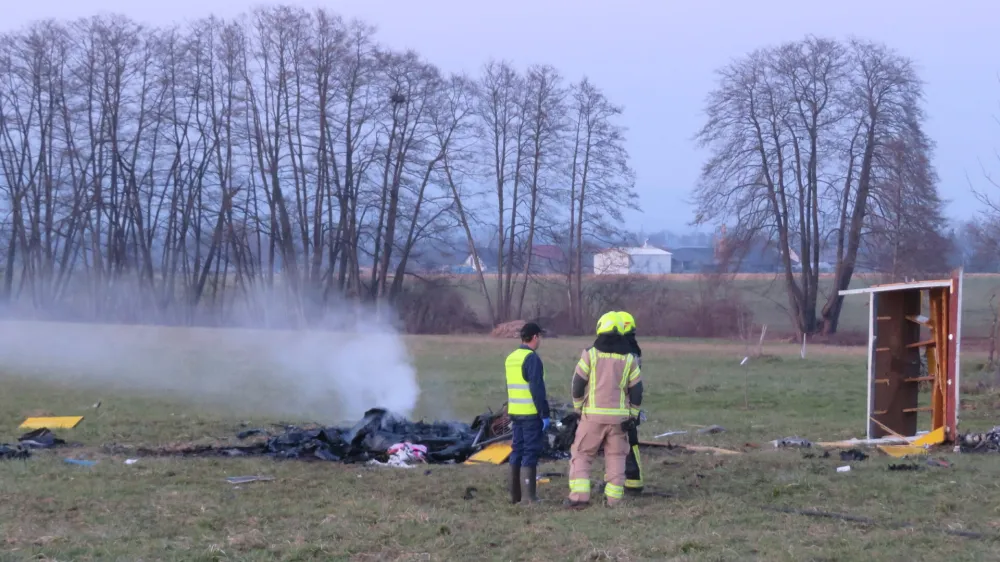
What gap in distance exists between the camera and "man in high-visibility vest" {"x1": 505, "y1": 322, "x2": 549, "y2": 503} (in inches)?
384

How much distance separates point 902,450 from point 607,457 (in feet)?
17.5

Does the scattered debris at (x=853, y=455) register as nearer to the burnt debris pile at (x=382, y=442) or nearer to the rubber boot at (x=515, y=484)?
the burnt debris pile at (x=382, y=442)

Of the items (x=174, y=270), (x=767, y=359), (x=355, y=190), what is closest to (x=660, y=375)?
(x=767, y=359)

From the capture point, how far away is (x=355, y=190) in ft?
185

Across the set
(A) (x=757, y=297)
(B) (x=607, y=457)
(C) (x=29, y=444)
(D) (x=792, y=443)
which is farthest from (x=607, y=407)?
(A) (x=757, y=297)

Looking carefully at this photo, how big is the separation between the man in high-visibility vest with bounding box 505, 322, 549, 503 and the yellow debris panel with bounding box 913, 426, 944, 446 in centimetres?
643

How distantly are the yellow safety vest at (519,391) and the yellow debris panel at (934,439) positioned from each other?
656 cm

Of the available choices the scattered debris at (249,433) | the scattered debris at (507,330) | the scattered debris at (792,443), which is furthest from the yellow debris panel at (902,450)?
the scattered debris at (507,330)

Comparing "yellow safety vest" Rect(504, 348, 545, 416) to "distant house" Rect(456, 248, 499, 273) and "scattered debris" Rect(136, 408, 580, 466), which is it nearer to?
"scattered debris" Rect(136, 408, 580, 466)

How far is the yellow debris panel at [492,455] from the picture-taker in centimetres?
1252

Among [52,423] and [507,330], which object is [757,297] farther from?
→ [52,423]

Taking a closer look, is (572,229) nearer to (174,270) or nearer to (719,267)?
(719,267)

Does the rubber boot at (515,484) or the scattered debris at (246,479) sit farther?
the scattered debris at (246,479)

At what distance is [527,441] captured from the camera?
32.0ft
